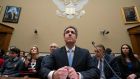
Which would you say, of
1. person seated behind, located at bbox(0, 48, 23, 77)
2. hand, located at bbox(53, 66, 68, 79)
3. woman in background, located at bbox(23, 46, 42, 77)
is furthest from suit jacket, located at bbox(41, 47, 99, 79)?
person seated behind, located at bbox(0, 48, 23, 77)

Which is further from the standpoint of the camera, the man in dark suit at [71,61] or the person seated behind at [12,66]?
the person seated behind at [12,66]

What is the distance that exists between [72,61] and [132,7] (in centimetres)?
759

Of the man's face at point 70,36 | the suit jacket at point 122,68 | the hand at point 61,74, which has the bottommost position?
the suit jacket at point 122,68

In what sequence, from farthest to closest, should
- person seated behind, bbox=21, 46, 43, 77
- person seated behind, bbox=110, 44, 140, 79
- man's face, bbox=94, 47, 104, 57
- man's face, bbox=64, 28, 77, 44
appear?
man's face, bbox=94, 47, 104, 57 < person seated behind, bbox=21, 46, 43, 77 < person seated behind, bbox=110, 44, 140, 79 < man's face, bbox=64, 28, 77, 44

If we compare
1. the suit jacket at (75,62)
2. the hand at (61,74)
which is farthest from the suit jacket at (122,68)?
the hand at (61,74)

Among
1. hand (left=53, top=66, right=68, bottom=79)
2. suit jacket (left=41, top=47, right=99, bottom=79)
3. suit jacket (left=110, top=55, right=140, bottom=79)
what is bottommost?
suit jacket (left=110, top=55, right=140, bottom=79)

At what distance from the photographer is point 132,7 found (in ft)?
30.4

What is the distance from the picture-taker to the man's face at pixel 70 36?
2426mm

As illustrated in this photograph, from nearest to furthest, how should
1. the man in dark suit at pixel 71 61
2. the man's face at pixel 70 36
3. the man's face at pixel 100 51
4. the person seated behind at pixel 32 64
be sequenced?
the man in dark suit at pixel 71 61
the man's face at pixel 70 36
the person seated behind at pixel 32 64
the man's face at pixel 100 51

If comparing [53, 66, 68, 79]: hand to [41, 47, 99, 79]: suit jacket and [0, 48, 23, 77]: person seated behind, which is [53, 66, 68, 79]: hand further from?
[0, 48, 23, 77]: person seated behind

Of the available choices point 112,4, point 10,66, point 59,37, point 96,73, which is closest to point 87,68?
point 96,73

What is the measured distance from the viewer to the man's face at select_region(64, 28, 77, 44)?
243 centimetres

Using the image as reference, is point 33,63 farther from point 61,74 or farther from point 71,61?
point 61,74

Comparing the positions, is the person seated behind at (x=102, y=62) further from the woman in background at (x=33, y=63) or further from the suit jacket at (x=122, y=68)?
the woman in background at (x=33, y=63)
